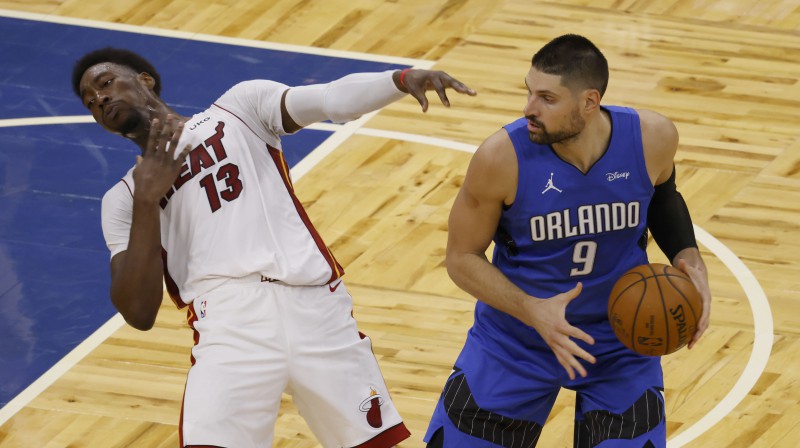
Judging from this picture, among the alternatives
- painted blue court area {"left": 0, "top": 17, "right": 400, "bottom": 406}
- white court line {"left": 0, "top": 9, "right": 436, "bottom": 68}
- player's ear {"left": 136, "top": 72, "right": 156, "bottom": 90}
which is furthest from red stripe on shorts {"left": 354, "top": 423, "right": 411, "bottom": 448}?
white court line {"left": 0, "top": 9, "right": 436, "bottom": 68}

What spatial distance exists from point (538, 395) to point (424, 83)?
128cm

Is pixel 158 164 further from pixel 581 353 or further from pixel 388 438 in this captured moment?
pixel 581 353

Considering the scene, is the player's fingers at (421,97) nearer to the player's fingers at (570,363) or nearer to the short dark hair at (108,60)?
the player's fingers at (570,363)

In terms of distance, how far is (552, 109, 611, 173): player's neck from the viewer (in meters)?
5.69

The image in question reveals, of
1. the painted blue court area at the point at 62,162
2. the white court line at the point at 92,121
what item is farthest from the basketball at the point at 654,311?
the white court line at the point at 92,121

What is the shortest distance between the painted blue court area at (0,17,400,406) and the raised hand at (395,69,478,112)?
3.11 metres

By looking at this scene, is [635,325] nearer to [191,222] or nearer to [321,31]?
[191,222]

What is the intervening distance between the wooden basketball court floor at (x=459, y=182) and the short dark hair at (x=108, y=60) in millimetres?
1998

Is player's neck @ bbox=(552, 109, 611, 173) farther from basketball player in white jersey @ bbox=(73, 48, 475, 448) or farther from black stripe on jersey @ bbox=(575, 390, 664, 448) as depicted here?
black stripe on jersey @ bbox=(575, 390, 664, 448)

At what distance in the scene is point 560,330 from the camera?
5.41m

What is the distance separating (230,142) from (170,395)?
85.6 inches

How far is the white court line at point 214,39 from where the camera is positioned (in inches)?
461

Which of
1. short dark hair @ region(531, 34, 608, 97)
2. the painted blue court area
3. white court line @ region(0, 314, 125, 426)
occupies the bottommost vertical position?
the painted blue court area

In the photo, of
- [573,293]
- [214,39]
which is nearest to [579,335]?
[573,293]
